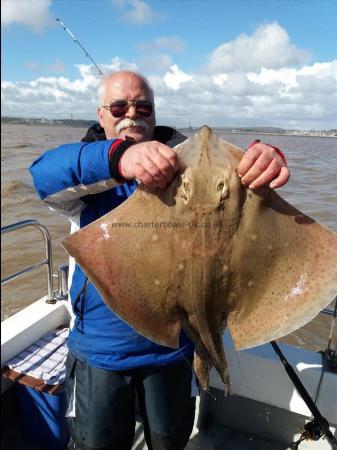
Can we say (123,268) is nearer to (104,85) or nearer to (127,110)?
(127,110)

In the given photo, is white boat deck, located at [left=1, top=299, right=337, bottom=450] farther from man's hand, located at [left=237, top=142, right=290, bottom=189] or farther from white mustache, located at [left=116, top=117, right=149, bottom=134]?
white mustache, located at [left=116, top=117, right=149, bottom=134]

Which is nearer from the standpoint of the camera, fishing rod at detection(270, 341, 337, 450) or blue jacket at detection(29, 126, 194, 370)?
blue jacket at detection(29, 126, 194, 370)

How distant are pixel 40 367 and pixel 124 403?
47.4 inches

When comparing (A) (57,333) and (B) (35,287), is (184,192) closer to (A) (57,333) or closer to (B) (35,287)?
(A) (57,333)

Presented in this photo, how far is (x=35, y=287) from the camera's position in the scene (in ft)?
31.0

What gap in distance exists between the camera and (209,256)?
1944 mm

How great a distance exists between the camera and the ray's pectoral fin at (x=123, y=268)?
2.03 m

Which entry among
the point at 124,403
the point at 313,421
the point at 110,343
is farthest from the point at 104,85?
the point at 313,421

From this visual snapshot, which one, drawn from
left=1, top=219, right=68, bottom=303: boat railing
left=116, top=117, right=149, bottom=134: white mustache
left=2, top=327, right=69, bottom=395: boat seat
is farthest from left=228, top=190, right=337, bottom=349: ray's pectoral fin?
left=1, top=219, right=68, bottom=303: boat railing

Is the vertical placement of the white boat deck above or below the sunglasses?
below

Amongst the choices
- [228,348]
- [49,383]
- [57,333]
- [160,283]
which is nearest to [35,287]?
[57,333]

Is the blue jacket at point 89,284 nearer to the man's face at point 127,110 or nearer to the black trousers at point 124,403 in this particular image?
the black trousers at point 124,403

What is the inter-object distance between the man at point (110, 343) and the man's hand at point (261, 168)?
0.69 m

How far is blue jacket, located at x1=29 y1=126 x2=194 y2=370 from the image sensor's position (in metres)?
2.27
